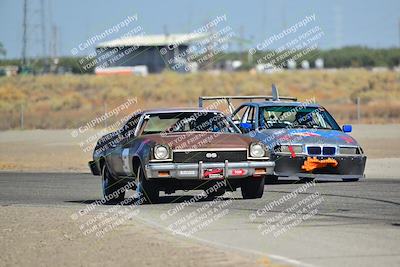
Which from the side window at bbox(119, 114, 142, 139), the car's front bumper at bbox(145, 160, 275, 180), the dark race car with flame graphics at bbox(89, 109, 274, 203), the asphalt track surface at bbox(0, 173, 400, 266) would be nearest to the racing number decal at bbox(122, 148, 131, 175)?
the dark race car with flame graphics at bbox(89, 109, 274, 203)

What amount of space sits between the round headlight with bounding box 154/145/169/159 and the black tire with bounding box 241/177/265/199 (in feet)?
4.67

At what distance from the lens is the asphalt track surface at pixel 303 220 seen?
10.7 meters

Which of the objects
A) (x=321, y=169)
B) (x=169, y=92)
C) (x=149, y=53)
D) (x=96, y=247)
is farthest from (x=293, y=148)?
(x=149, y=53)

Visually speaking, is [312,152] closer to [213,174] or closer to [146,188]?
[213,174]

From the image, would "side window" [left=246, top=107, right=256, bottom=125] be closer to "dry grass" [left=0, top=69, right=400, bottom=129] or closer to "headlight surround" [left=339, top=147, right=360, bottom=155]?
"headlight surround" [left=339, top=147, right=360, bottom=155]

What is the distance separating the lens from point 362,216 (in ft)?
45.3

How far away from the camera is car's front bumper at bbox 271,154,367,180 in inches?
744

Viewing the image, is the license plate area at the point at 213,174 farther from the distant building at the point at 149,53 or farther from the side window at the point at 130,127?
the distant building at the point at 149,53

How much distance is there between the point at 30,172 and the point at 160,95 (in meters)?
44.4

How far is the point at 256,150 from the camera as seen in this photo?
51.9 feet

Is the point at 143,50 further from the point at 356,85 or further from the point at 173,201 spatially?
the point at 173,201

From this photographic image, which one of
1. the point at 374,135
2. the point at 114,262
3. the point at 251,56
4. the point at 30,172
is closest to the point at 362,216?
the point at 114,262

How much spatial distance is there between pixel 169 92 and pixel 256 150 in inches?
2179

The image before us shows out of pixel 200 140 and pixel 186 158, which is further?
pixel 200 140
